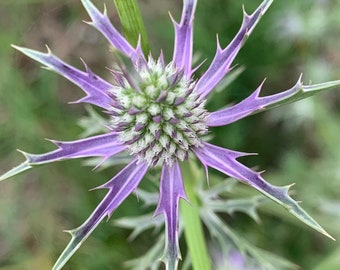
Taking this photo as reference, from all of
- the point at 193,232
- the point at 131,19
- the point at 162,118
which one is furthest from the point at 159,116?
the point at 193,232

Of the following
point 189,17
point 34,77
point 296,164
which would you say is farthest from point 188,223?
point 34,77


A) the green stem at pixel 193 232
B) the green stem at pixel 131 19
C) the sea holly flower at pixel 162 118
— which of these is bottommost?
the green stem at pixel 193 232

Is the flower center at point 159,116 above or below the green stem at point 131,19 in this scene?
below

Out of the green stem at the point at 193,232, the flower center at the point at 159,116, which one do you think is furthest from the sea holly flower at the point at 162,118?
the green stem at the point at 193,232

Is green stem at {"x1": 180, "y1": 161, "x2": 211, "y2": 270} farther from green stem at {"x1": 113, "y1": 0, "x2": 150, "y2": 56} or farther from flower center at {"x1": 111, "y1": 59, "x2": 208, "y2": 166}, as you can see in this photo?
green stem at {"x1": 113, "y1": 0, "x2": 150, "y2": 56}

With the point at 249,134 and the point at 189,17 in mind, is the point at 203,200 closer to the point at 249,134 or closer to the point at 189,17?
the point at 189,17

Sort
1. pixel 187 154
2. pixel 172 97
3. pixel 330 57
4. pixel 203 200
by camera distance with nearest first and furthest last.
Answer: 1. pixel 172 97
2. pixel 187 154
3. pixel 203 200
4. pixel 330 57

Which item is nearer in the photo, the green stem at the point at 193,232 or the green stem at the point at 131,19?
the green stem at the point at 131,19

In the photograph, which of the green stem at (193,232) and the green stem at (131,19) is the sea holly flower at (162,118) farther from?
the green stem at (193,232)
